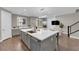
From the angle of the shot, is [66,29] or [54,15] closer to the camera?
[54,15]

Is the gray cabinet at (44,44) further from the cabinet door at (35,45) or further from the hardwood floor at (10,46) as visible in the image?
the hardwood floor at (10,46)

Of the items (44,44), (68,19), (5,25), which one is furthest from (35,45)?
(5,25)

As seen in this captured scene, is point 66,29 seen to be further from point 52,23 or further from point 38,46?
point 38,46

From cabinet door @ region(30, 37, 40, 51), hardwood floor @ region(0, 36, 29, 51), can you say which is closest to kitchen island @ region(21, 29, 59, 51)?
cabinet door @ region(30, 37, 40, 51)

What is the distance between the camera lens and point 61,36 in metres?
2.44

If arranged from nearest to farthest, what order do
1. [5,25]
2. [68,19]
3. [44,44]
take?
[44,44] < [68,19] < [5,25]

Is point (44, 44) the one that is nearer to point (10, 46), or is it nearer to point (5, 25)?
point (10, 46)

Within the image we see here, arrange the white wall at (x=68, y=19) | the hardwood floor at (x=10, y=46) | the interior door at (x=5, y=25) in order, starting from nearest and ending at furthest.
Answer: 1. the white wall at (x=68, y=19)
2. the hardwood floor at (x=10, y=46)
3. the interior door at (x=5, y=25)

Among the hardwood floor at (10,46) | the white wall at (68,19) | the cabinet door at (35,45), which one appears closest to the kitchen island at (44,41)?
the cabinet door at (35,45)

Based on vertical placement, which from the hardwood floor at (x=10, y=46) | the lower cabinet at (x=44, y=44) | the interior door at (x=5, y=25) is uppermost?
the interior door at (x=5, y=25)

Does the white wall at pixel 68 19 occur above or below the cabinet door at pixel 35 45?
above

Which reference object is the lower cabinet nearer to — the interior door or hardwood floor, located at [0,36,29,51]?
hardwood floor, located at [0,36,29,51]
